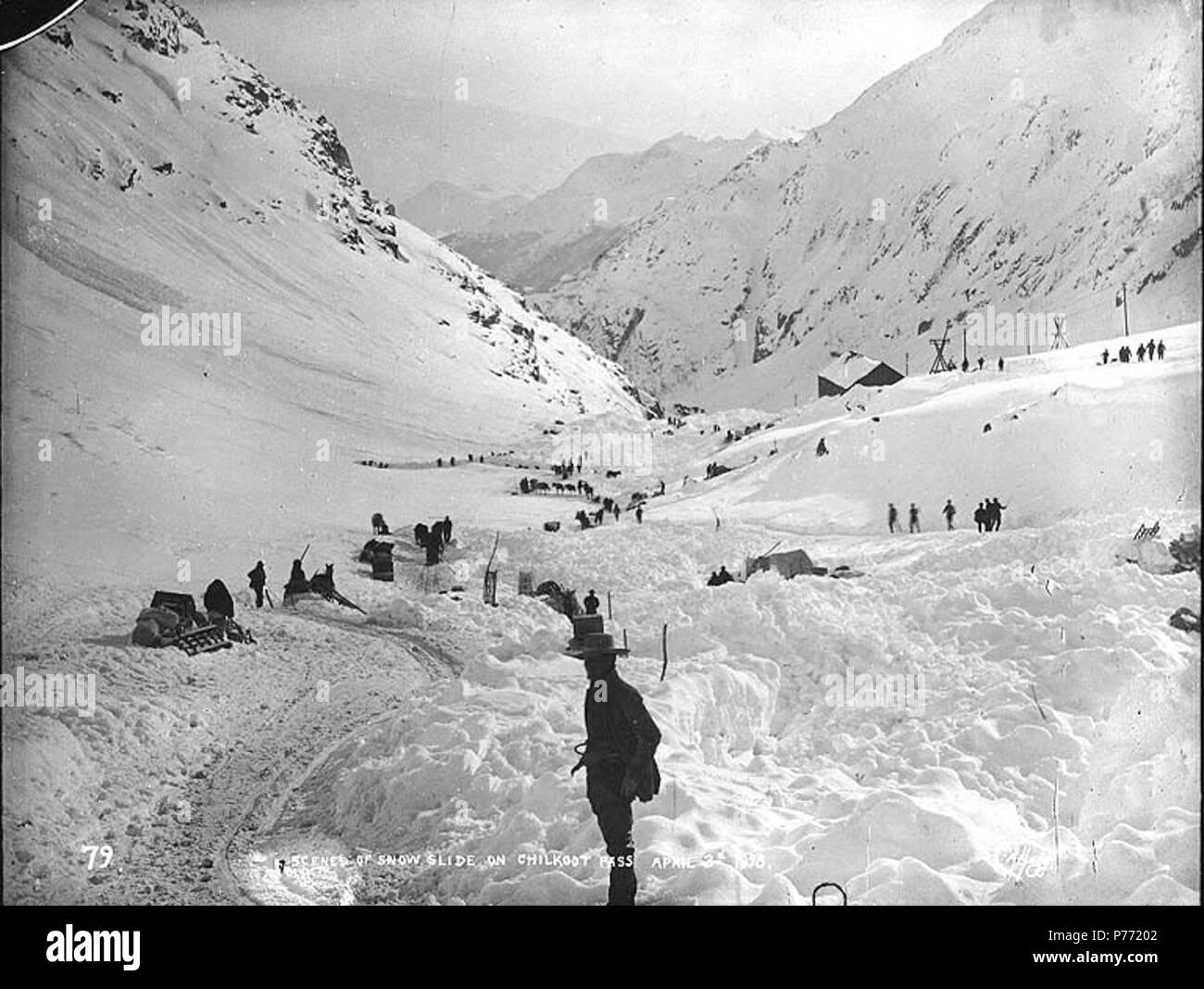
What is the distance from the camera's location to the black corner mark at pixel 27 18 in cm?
427

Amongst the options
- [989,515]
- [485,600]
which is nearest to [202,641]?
[485,600]

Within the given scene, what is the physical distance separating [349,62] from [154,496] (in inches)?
92.5

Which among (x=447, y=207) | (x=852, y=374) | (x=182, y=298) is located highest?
(x=852, y=374)

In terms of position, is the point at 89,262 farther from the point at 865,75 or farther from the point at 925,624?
the point at 925,624

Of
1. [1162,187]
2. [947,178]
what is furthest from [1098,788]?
[947,178]

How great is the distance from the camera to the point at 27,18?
14.2 feet

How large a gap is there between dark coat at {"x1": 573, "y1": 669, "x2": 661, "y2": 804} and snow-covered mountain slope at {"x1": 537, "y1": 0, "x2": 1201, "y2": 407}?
3.03 metres

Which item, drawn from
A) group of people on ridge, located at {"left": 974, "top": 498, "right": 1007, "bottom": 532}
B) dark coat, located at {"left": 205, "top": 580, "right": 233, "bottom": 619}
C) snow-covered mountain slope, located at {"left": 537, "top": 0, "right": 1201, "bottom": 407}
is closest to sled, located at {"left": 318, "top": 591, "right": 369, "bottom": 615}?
dark coat, located at {"left": 205, "top": 580, "right": 233, "bottom": 619}

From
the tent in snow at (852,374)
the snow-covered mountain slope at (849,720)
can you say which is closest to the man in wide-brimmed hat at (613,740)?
the snow-covered mountain slope at (849,720)

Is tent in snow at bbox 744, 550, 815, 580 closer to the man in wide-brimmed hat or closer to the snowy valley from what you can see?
the snowy valley

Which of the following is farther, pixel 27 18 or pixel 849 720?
pixel 849 720

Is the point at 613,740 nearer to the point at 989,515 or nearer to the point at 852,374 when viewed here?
the point at 989,515

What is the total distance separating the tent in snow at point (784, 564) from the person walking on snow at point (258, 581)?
7.90 ft

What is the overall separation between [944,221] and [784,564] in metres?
28.0
